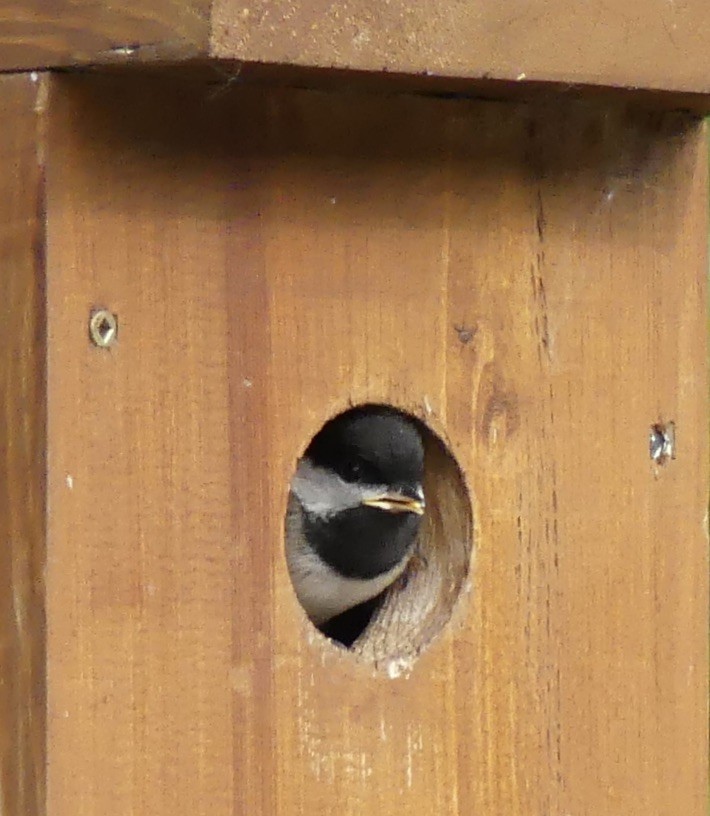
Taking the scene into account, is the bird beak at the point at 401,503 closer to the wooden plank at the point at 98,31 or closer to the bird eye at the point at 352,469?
the bird eye at the point at 352,469

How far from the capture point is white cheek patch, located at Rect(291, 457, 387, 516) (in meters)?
1.65

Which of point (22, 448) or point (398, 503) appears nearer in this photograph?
point (22, 448)

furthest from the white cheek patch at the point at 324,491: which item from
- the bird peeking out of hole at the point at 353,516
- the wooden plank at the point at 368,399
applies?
the wooden plank at the point at 368,399

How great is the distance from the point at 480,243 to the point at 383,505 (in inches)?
10.1

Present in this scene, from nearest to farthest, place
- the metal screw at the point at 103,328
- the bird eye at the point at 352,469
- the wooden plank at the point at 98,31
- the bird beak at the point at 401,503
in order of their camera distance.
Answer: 1. the wooden plank at the point at 98,31
2. the metal screw at the point at 103,328
3. the bird beak at the point at 401,503
4. the bird eye at the point at 352,469

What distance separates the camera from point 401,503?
1.53 m

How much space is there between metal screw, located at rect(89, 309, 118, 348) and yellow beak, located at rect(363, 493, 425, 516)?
1.24ft

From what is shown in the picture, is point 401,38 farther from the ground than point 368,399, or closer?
farther from the ground

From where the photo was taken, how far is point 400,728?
141 cm

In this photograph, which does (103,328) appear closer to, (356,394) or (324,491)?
(356,394)

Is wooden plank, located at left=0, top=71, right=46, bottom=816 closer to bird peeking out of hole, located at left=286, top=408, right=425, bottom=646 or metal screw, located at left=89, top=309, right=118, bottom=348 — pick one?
metal screw, located at left=89, top=309, right=118, bottom=348

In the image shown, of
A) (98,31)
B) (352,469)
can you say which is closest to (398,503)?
(352,469)

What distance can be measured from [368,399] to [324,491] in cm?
31

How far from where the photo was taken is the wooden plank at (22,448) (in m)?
1.19
